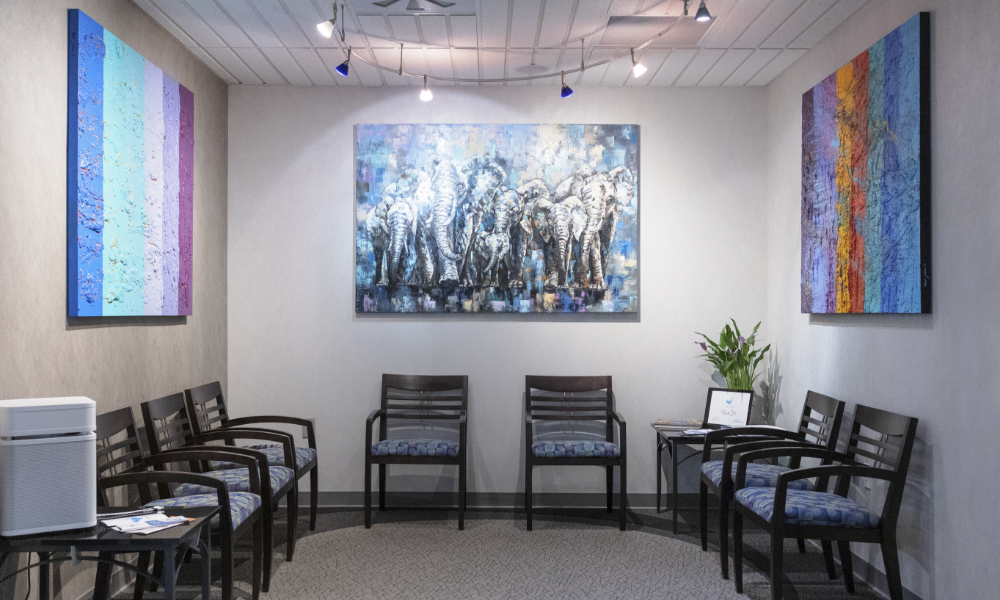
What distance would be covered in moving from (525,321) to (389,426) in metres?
1.28

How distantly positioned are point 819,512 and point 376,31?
3534 mm

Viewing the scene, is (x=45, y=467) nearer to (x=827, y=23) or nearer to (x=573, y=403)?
(x=573, y=403)

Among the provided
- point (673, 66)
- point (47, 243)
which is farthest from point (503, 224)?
point (47, 243)

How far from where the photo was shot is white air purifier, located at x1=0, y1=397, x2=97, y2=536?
2422 mm

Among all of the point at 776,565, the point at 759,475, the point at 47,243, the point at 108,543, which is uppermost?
the point at 47,243

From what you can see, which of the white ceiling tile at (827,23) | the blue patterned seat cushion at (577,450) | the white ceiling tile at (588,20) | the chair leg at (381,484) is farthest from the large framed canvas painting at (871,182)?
the chair leg at (381,484)

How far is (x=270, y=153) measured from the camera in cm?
532

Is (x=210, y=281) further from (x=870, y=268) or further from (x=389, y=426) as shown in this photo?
(x=870, y=268)

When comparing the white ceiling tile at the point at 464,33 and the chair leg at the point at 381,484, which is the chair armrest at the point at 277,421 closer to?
the chair leg at the point at 381,484

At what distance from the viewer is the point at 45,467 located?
8.07ft

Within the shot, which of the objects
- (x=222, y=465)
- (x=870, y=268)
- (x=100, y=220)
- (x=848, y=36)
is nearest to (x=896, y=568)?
(x=870, y=268)

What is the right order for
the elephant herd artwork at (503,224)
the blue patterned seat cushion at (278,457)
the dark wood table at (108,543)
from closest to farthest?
the dark wood table at (108,543)
the blue patterned seat cushion at (278,457)
the elephant herd artwork at (503,224)

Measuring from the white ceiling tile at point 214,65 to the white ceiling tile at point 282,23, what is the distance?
2.02ft

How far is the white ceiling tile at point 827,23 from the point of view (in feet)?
12.7
